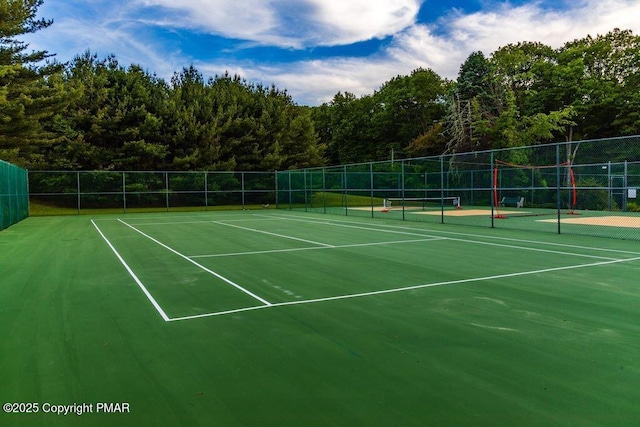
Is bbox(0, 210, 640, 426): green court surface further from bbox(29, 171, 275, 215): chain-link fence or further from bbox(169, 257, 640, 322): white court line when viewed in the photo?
bbox(29, 171, 275, 215): chain-link fence

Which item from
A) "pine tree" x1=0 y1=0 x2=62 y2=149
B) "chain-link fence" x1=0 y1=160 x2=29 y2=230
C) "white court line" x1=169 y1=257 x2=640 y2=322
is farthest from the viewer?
"pine tree" x1=0 y1=0 x2=62 y2=149

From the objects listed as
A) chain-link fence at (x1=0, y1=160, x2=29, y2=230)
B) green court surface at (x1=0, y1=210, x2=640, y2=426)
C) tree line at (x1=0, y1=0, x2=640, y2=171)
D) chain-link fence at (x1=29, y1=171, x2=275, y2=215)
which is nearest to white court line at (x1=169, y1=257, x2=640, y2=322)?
green court surface at (x1=0, y1=210, x2=640, y2=426)

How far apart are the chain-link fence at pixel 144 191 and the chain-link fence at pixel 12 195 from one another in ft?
10.4

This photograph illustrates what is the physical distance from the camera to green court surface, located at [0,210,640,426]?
8.98 feet

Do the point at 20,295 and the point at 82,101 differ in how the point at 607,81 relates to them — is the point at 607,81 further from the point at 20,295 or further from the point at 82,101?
the point at 20,295

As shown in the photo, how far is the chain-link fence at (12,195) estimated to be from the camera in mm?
14453

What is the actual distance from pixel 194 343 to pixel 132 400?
1.06m

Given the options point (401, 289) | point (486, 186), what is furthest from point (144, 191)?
point (401, 289)

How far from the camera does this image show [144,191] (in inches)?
1051

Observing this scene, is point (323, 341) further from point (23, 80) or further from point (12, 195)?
point (23, 80)

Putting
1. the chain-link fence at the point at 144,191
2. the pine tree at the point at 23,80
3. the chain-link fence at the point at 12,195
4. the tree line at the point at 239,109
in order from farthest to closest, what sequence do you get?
the chain-link fence at the point at 144,191 < the tree line at the point at 239,109 < the pine tree at the point at 23,80 < the chain-link fence at the point at 12,195

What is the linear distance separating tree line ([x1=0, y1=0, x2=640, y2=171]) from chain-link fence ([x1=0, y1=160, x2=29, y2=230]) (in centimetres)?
270

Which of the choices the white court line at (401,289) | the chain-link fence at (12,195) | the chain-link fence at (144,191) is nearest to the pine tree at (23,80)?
the chain-link fence at (12,195)

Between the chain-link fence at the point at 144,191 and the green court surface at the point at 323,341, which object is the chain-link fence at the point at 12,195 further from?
the green court surface at the point at 323,341
